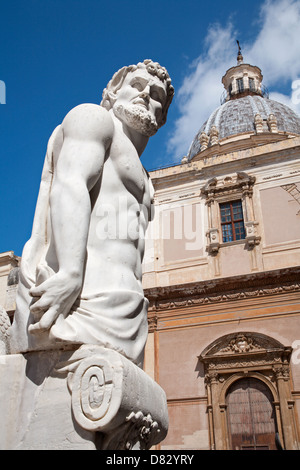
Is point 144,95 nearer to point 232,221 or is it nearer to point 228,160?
point 232,221

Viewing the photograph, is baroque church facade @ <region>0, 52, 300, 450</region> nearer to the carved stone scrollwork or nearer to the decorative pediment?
the decorative pediment

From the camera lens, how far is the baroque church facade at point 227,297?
1281 cm

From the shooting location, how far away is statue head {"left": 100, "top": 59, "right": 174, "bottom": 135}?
2590mm

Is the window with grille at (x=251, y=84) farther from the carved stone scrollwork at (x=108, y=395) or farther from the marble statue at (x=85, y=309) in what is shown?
the carved stone scrollwork at (x=108, y=395)

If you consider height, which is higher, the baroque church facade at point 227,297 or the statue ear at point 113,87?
the baroque church facade at point 227,297

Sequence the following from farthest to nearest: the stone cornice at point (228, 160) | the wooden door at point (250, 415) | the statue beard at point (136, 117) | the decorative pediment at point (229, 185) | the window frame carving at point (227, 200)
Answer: the stone cornice at point (228, 160) < the decorative pediment at point (229, 185) < the window frame carving at point (227, 200) < the wooden door at point (250, 415) < the statue beard at point (136, 117)

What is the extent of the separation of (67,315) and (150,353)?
13.2 metres

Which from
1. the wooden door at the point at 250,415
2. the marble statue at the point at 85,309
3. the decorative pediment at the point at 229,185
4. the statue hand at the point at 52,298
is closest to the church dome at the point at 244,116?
the decorative pediment at the point at 229,185

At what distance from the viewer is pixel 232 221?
16.1m

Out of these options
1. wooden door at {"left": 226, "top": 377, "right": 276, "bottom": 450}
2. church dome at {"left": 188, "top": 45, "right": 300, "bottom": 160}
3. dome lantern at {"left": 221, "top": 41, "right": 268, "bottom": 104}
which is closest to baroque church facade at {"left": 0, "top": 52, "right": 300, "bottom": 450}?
wooden door at {"left": 226, "top": 377, "right": 276, "bottom": 450}
